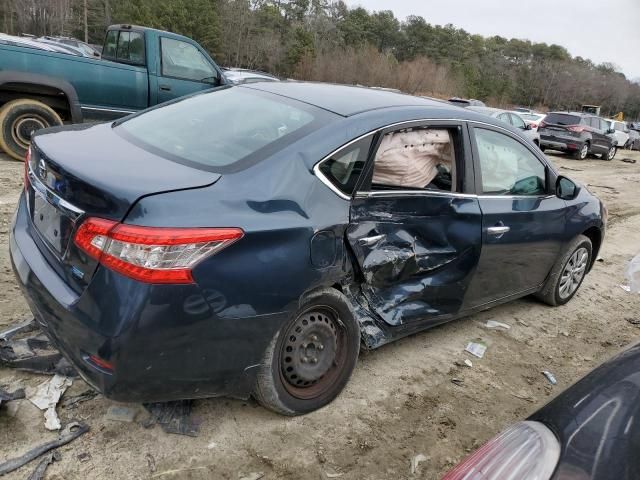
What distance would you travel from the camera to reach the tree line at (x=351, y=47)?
47.9 m

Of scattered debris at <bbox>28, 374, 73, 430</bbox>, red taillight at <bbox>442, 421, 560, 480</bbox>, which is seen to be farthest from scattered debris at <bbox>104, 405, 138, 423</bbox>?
red taillight at <bbox>442, 421, 560, 480</bbox>

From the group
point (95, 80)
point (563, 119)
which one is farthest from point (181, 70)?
point (563, 119)

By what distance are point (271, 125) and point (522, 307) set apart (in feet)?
10.1

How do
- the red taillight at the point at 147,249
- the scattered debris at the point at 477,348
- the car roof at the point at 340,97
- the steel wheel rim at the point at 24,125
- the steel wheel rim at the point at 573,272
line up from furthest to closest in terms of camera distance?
the steel wheel rim at the point at 24,125
the steel wheel rim at the point at 573,272
the scattered debris at the point at 477,348
the car roof at the point at 340,97
the red taillight at the point at 147,249

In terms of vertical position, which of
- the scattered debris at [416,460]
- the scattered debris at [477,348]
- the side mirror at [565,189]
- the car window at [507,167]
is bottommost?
the scattered debris at [416,460]

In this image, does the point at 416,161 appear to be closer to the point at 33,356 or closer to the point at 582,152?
the point at 33,356

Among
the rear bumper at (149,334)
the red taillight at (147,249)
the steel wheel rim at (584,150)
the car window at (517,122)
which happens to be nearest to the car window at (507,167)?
the rear bumper at (149,334)

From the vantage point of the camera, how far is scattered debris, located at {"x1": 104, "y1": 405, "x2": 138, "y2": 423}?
104 inches

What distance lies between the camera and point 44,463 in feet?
7.55

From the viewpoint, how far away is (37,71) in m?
6.79

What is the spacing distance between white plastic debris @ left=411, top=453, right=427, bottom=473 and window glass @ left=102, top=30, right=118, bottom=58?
7805 mm

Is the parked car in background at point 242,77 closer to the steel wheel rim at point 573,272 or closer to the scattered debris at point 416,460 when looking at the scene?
the steel wheel rim at point 573,272

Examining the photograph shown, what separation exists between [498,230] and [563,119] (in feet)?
54.8

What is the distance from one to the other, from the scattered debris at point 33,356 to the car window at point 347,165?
67.5 inches
